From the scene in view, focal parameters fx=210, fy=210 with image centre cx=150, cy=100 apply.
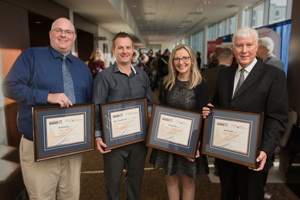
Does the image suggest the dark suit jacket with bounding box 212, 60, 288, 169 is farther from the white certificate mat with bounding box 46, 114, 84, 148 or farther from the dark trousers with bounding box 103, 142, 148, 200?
the white certificate mat with bounding box 46, 114, 84, 148

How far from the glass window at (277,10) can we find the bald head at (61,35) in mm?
7449

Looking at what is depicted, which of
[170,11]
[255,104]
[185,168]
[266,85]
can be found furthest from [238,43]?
[170,11]

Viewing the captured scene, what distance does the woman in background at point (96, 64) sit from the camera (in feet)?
19.7

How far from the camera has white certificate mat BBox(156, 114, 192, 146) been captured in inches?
65.3

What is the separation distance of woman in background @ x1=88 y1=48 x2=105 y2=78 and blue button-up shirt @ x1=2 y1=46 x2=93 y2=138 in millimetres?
4387

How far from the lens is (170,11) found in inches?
442

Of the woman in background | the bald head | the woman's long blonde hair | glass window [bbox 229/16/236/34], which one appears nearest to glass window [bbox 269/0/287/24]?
glass window [bbox 229/16/236/34]

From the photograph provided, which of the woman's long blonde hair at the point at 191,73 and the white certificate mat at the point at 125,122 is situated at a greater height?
the woman's long blonde hair at the point at 191,73

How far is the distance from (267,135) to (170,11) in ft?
35.9

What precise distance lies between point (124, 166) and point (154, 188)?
1.01m

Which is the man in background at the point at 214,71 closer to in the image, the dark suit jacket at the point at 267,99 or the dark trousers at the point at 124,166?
the dark suit jacket at the point at 267,99

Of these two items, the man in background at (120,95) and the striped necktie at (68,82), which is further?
the man in background at (120,95)

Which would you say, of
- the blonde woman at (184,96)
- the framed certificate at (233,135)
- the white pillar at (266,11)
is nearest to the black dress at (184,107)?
the blonde woman at (184,96)

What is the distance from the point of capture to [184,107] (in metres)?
1.86
